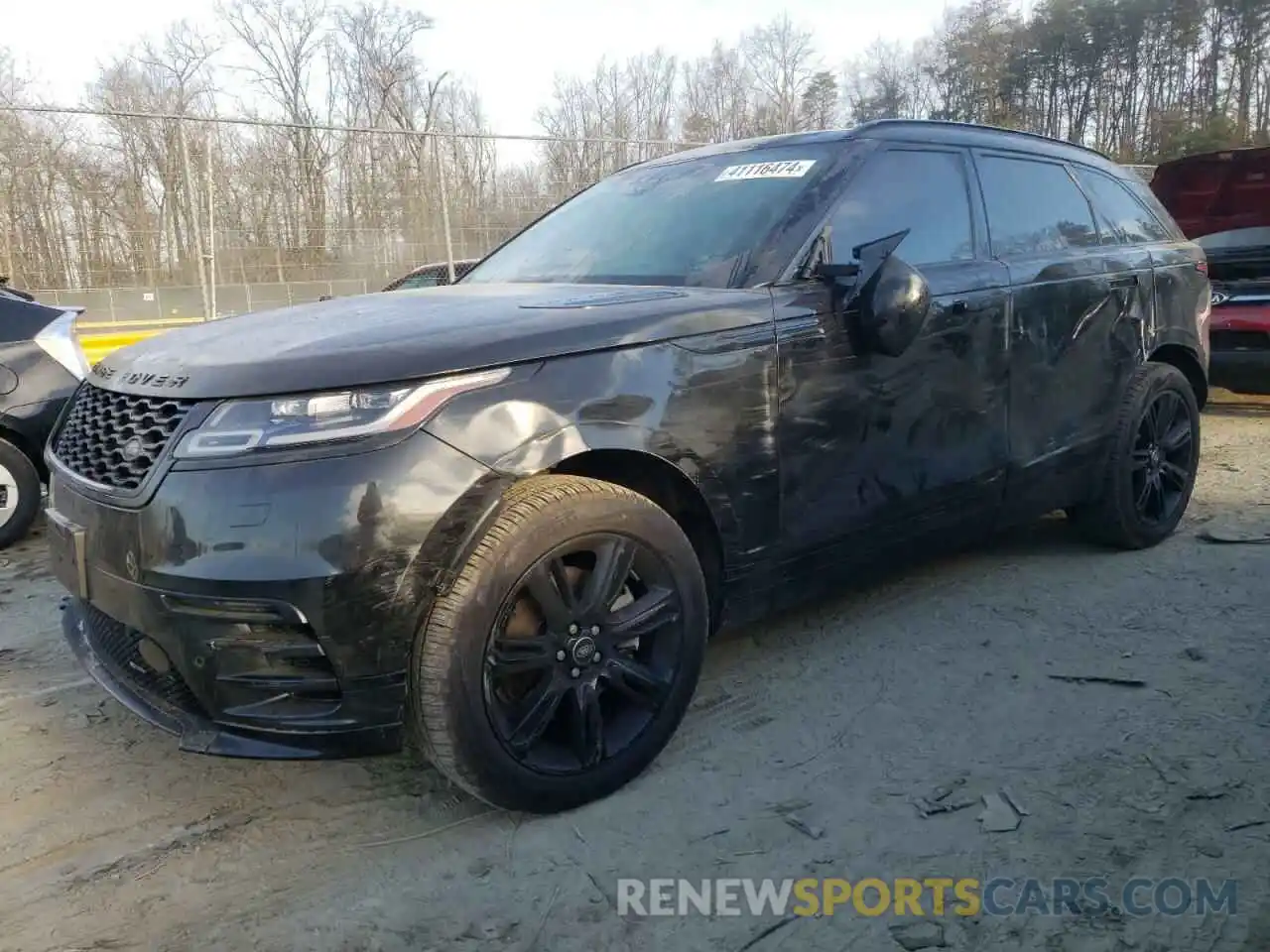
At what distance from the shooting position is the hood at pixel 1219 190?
862 centimetres

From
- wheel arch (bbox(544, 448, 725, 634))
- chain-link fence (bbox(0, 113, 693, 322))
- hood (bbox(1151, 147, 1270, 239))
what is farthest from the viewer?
chain-link fence (bbox(0, 113, 693, 322))

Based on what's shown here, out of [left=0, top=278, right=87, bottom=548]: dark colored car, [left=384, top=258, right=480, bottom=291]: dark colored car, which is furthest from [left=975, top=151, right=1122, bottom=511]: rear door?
[left=384, top=258, right=480, bottom=291]: dark colored car

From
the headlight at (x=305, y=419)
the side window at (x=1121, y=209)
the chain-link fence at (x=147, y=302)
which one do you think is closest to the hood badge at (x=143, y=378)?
the headlight at (x=305, y=419)

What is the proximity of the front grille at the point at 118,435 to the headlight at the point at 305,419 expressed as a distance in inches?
5.0

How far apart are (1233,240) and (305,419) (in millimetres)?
8152

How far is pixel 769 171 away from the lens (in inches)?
134

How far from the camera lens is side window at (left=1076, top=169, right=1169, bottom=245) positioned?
448cm

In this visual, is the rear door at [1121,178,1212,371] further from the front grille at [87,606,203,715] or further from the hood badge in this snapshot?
the front grille at [87,606,203,715]

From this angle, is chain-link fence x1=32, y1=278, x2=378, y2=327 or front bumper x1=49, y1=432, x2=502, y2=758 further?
chain-link fence x1=32, y1=278, x2=378, y2=327

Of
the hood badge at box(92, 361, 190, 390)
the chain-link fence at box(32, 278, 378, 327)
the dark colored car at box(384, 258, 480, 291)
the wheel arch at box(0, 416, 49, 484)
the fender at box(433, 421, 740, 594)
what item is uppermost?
the dark colored car at box(384, 258, 480, 291)

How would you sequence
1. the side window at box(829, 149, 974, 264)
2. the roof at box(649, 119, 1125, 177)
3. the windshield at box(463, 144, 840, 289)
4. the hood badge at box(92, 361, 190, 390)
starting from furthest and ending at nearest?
the roof at box(649, 119, 1125, 177), the side window at box(829, 149, 974, 264), the windshield at box(463, 144, 840, 289), the hood badge at box(92, 361, 190, 390)

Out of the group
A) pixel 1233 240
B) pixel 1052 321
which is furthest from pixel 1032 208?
pixel 1233 240

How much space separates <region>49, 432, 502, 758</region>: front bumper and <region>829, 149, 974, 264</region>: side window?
163cm

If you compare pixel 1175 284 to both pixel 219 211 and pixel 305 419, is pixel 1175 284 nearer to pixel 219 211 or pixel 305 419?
pixel 305 419
